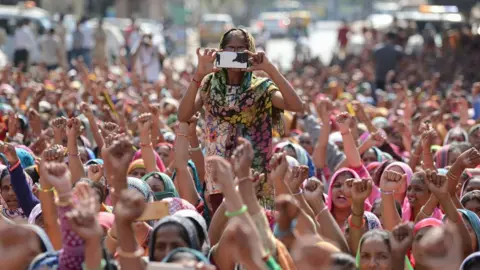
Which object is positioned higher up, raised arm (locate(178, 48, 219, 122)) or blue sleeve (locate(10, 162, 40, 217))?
raised arm (locate(178, 48, 219, 122))

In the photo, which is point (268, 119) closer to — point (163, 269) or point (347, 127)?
point (347, 127)

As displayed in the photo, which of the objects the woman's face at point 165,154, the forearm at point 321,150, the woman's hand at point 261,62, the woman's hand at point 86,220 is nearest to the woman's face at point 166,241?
the woman's hand at point 86,220

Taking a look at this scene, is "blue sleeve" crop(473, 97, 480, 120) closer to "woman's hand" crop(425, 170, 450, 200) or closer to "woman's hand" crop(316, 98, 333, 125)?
"woman's hand" crop(316, 98, 333, 125)

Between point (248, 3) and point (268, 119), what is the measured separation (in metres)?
59.3

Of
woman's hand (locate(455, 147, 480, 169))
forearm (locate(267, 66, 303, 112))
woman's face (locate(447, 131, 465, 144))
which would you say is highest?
forearm (locate(267, 66, 303, 112))

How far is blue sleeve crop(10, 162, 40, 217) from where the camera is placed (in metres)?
6.07

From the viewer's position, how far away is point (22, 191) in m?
6.13

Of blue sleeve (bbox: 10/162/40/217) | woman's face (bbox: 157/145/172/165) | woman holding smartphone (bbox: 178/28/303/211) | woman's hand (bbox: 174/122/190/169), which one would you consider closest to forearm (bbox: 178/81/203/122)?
woman holding smartphone (bbox: 178/28/303/211)

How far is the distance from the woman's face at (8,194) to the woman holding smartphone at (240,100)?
109 cm

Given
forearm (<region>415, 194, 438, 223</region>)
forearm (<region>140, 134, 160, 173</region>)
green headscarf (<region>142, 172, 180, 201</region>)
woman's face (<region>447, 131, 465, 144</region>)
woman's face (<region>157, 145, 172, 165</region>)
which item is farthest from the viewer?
woman's face (<region>447, 131, 465, 144</region>)

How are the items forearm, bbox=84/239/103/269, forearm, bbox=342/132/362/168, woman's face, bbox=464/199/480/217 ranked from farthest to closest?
forearm, bbox=342/132/362/168 < woman's face, bbox=464/199/480/217 < forearm, bbox=84/239/103/269

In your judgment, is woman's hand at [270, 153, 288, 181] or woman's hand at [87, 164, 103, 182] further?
woman's hand at [87, 164, 103, 182]

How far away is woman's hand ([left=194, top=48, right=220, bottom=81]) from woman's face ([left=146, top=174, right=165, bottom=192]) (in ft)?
2.70

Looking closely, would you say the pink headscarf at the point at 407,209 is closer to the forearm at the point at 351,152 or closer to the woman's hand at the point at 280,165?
the forearm at the point at 351,152
